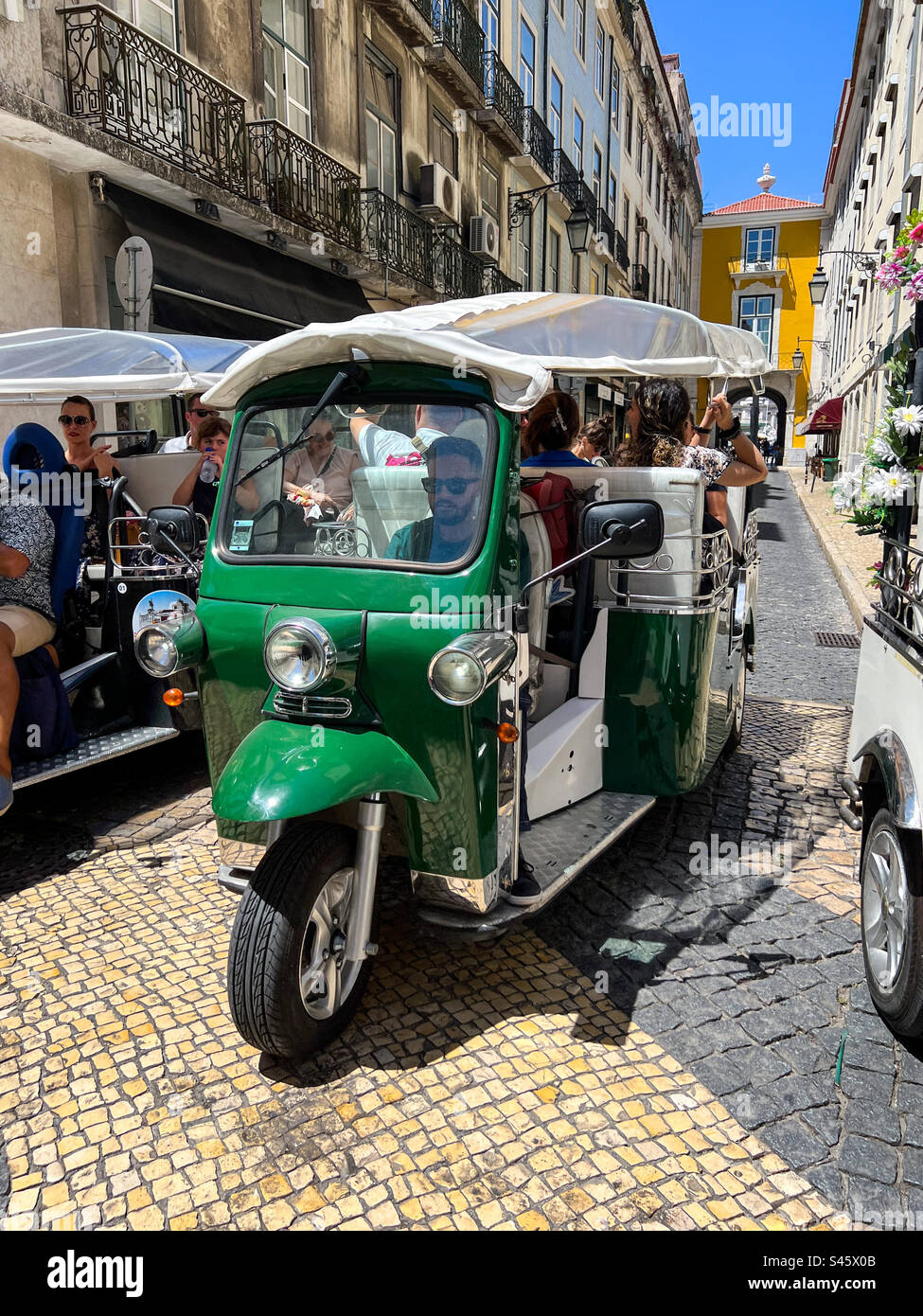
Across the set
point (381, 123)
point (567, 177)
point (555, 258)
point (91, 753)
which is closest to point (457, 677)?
point (91, 753)

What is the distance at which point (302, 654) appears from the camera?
3002mm

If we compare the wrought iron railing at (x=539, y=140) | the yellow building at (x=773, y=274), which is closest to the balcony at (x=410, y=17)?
the wrought iron railing at (x=539, y=140)

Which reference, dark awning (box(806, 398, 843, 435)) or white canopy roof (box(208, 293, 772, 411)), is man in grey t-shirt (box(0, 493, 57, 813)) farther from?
dark awning (box(806, 398, 843, 435))

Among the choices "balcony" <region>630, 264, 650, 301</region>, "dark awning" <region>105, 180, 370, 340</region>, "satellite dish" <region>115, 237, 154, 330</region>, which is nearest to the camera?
"satellite dish" <region>115, 237, 154, 330</region>

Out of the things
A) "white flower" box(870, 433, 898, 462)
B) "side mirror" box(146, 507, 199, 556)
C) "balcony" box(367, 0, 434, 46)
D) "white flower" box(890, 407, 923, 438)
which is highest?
"balcony" box(367, 0, 434, 46)

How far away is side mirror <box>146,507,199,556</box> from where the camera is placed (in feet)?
12.6

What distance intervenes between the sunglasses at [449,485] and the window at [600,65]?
3388 centimetres

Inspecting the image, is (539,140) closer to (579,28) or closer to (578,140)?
(578,140)

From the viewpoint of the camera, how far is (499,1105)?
2896 millimetres

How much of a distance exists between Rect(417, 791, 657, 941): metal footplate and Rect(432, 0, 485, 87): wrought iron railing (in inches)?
697

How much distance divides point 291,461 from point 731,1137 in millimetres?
2627

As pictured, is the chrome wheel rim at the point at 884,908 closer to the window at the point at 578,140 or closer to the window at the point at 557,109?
the window at the point at 557,109

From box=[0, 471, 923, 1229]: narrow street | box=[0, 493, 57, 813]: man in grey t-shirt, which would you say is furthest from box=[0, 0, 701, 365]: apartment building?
box=[0, 471, 923, 1229]: narrow street

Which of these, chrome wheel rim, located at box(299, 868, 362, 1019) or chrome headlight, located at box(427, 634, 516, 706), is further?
chrome wheel rim, located at box(299, 868, 362, 1019)
